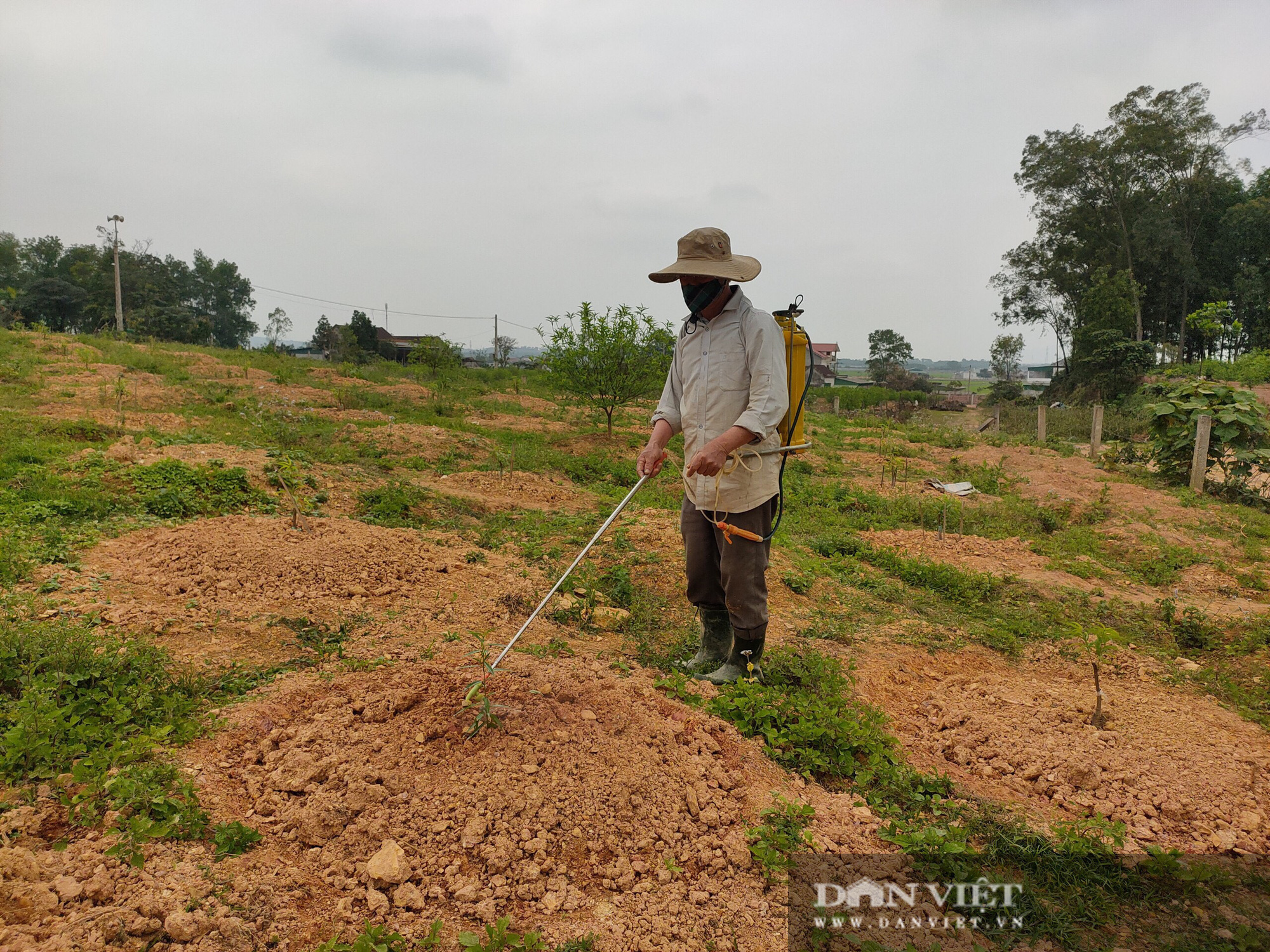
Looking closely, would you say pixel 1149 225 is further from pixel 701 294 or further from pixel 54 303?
pixel 54 303

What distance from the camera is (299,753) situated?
2354 mm

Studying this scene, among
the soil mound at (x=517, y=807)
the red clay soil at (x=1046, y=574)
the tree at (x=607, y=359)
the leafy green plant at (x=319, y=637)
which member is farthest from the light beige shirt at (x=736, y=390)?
the tree at (x=607, y=359)

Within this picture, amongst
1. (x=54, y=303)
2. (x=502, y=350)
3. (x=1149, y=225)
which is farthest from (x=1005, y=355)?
(x=54, y=303)

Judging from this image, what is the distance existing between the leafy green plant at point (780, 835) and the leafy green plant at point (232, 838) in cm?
154

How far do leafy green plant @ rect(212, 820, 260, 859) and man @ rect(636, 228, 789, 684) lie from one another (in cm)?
203

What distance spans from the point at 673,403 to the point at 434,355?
63.2ft

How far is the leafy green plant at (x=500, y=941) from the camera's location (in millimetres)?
1694

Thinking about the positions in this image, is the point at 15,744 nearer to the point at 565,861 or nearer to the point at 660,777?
the point at 565,861

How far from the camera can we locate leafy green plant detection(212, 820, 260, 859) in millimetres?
1920

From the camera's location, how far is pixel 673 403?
347 centimetres

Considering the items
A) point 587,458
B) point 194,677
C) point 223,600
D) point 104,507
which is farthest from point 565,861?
point 587,458

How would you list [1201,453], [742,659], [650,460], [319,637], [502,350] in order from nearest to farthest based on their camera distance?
[650,460] < [742,659] < [319,637] < [1201,453] < [502,350]

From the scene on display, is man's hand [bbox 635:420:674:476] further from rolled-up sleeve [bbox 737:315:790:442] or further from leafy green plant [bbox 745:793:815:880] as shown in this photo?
leafy green plant [bbox 745:793:815:880]

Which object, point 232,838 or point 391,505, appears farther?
point 391,505
